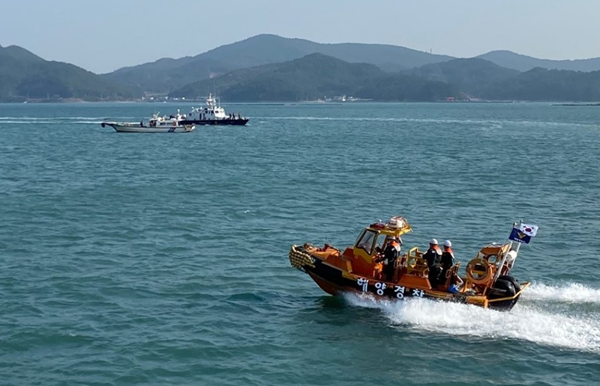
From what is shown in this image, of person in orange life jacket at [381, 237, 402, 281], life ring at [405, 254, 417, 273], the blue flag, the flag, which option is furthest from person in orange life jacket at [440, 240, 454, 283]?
the flag

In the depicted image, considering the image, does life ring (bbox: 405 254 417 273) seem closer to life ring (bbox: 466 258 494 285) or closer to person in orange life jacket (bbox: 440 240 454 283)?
person in orange life jacket (bbox: 440 240 454 283)

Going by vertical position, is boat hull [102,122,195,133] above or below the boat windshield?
below

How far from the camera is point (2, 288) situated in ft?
82.3

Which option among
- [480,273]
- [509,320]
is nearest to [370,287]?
[480,273]

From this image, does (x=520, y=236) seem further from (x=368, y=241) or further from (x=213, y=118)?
(x=213, y=118)

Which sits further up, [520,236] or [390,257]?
[520,236]

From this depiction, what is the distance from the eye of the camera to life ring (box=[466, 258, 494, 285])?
22.3 m

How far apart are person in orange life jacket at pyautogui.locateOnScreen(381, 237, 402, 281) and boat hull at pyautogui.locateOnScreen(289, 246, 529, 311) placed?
0.31m

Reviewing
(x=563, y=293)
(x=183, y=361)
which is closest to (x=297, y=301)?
(x=183, y=361)

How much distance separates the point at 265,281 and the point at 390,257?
5122 mm

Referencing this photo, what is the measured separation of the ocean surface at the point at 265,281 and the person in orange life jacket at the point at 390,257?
0.98 metres

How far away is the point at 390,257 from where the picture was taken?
23141mm

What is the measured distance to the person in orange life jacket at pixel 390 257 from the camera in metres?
23.0

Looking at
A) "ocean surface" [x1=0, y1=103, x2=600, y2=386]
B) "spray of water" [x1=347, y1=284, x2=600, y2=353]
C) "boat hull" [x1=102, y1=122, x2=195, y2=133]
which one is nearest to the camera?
"ocean surface" [x1=0, y1=103, x2=600, y2=386]
